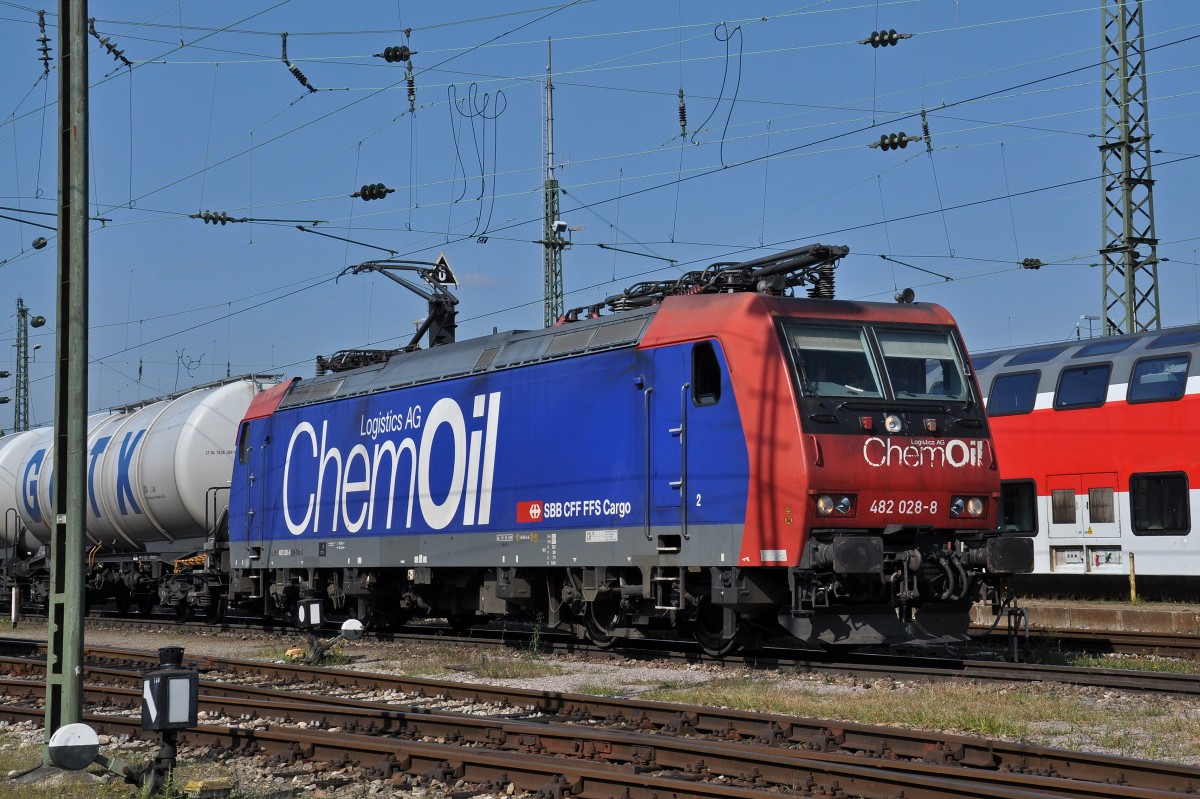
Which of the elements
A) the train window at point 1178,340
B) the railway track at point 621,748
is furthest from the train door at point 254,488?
the train window at point 1178,340

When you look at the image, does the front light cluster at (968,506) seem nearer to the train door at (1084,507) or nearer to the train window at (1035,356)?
the train door at (1084,507)

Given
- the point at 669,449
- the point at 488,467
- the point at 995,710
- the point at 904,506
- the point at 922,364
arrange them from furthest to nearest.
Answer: the point at 488,467 → the point at 669,449 → the point at 922,364 → the point at 904,506 → the point at 995,710

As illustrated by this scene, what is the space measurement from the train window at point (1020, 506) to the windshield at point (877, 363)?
995 centimetres

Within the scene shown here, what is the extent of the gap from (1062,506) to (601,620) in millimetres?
10262

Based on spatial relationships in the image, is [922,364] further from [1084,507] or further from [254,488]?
[254,488]

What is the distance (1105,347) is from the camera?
23.3 metres

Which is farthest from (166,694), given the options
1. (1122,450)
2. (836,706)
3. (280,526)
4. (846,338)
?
(1122,450)

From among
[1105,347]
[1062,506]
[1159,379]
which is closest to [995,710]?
[1159,379]

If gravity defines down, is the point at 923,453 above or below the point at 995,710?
above

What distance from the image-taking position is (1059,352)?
957 inches

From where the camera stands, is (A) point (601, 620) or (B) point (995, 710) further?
(A) point (601, 620)

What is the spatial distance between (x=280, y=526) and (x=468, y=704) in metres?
10.4

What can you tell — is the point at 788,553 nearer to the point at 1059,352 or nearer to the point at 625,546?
the point at 625,546

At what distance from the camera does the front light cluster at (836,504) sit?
13789 millimetres
